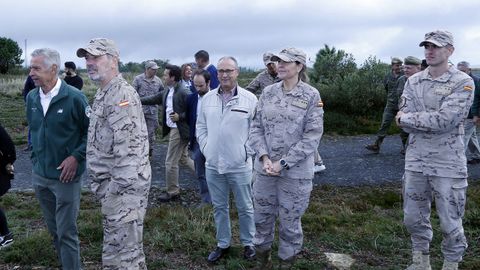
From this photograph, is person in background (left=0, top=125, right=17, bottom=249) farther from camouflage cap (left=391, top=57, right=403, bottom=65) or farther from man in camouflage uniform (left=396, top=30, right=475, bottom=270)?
camouflage cap (left=391, top=57, right=403, bottom=65)

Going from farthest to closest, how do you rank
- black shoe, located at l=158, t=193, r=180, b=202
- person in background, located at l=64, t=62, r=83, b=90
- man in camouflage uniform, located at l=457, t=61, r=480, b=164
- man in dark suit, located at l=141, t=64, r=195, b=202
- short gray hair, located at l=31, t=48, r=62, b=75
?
person in background, located at l=64, t=62, r=83, b=90
man in camouflage uniform, located at l=457, t=61, r=480, b=164
black shoe, located at l=158, t=193, r=180, b=202
man in dark suit, located at l=141, t=64, r=195, b=202
short gray hair, located at l=31, t=48, r=62, b=75

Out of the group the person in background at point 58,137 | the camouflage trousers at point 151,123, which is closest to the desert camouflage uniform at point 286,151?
the person in background at point 58,137

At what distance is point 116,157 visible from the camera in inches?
155

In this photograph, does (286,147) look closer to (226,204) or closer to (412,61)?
(226,204)

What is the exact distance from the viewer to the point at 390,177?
368 inches

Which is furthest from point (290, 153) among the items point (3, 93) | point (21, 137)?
point (3, 93)

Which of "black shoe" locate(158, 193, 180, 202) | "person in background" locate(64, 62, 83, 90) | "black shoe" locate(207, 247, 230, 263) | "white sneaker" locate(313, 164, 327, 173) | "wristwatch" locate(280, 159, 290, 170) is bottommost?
"black shoe" locate(158, 193, 180, 202)

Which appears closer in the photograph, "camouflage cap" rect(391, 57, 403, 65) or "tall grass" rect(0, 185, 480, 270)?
"tall grass" rect(0, 185, 480, 270)

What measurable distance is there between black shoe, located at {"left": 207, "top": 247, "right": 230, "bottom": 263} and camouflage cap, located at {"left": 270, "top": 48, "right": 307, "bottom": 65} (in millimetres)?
2009

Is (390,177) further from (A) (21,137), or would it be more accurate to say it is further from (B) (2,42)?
(B) (2,42)

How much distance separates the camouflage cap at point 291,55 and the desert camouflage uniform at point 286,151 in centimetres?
23

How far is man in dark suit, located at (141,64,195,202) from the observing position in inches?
308

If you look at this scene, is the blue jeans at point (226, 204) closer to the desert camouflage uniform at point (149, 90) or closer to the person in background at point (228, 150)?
the person in background at point (228, 150)

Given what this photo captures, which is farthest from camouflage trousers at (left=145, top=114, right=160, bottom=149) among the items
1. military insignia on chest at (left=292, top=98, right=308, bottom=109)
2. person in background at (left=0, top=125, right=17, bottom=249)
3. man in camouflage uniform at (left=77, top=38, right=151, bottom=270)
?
man in camouflage uniform at (left=77, top=38, right=151, bottom=270)
